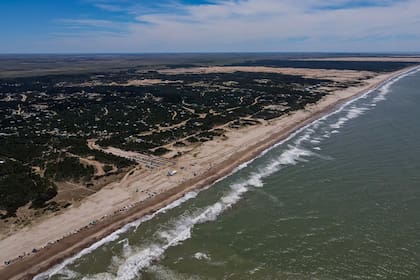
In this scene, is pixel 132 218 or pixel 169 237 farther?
pixel 132 218

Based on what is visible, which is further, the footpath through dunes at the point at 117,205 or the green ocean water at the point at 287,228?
the footpath through dunes at the point at 117,205

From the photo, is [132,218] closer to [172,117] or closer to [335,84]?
[172,117]

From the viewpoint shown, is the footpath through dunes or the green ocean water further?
the footpath through dunes

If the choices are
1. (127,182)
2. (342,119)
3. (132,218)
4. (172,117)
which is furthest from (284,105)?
(132,218)

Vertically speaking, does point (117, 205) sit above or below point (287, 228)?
above
